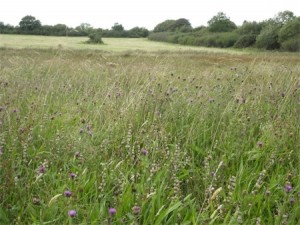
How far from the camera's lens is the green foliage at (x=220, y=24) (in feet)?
147

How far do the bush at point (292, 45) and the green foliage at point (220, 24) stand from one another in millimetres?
19528

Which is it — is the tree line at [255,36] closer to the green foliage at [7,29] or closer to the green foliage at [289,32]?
the green foliage at [289,32]

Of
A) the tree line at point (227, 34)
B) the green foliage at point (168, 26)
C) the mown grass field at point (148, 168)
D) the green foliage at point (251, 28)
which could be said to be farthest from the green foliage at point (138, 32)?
the mown grass field at point (148, 168)

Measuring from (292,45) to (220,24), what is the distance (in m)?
24.6

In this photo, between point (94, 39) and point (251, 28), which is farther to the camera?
point (251, 28)

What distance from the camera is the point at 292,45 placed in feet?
79.6

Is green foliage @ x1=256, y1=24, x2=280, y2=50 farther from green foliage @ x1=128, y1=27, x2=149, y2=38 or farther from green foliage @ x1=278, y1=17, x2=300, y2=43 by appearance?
green foliage @ x1=128, y1=27, x2=149, y2=38

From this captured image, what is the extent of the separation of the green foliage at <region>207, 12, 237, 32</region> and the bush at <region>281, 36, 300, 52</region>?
64.1ft

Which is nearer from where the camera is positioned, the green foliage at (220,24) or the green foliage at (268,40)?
the green foliage at (268,40)

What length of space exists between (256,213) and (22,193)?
133 centimetres

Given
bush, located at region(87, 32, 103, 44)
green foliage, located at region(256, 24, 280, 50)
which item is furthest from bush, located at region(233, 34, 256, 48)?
bush, located at region(87, 32, 103, 44)

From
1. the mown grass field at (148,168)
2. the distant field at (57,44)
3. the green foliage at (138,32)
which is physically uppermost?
the green foliage at (138,32)

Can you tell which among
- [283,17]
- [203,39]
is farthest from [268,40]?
[283,17]

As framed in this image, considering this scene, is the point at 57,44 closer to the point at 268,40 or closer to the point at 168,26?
the point at 268,40
